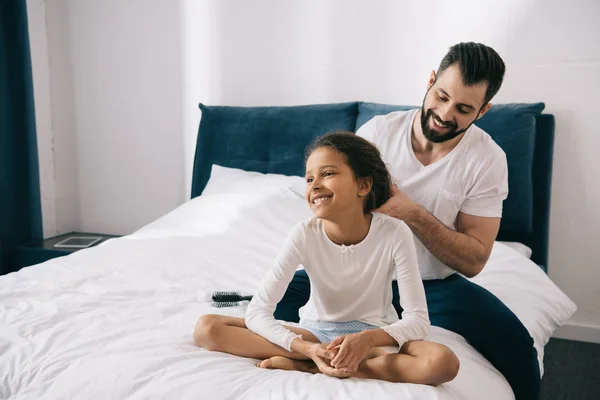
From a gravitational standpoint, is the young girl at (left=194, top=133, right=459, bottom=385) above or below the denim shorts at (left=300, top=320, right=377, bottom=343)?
above

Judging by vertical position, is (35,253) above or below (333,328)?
below

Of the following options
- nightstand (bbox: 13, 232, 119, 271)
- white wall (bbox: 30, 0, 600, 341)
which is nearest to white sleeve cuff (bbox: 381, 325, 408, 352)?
white wall (bbox: 30, 0, 600, 341)

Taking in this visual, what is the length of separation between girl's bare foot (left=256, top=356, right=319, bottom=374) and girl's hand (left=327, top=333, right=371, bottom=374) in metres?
0.12

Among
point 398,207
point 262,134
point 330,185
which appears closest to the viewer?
point 330,185

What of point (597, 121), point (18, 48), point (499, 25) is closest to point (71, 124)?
point (18, 48)

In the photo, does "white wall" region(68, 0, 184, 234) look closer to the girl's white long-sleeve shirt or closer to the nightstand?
the nightstand

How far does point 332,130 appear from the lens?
107 inches

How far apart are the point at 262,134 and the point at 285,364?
1702 millimetres

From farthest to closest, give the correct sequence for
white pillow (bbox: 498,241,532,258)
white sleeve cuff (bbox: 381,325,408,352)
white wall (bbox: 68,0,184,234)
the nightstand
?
white wall (bbox: 68,0,184,234), the nightstand, white pillow (bbox: 498,241,532,258), white sleeve cuff (bbox: 381,325,408,352)

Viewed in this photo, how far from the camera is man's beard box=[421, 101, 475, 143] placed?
1676mm

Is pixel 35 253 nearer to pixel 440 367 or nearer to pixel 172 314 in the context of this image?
pixel 172 314

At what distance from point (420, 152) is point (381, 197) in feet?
1.15

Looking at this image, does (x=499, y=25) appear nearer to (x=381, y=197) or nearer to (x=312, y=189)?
(x=381, y=197)

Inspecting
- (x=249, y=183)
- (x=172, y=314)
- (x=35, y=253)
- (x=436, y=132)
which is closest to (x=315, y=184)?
(x=436, y=132)
